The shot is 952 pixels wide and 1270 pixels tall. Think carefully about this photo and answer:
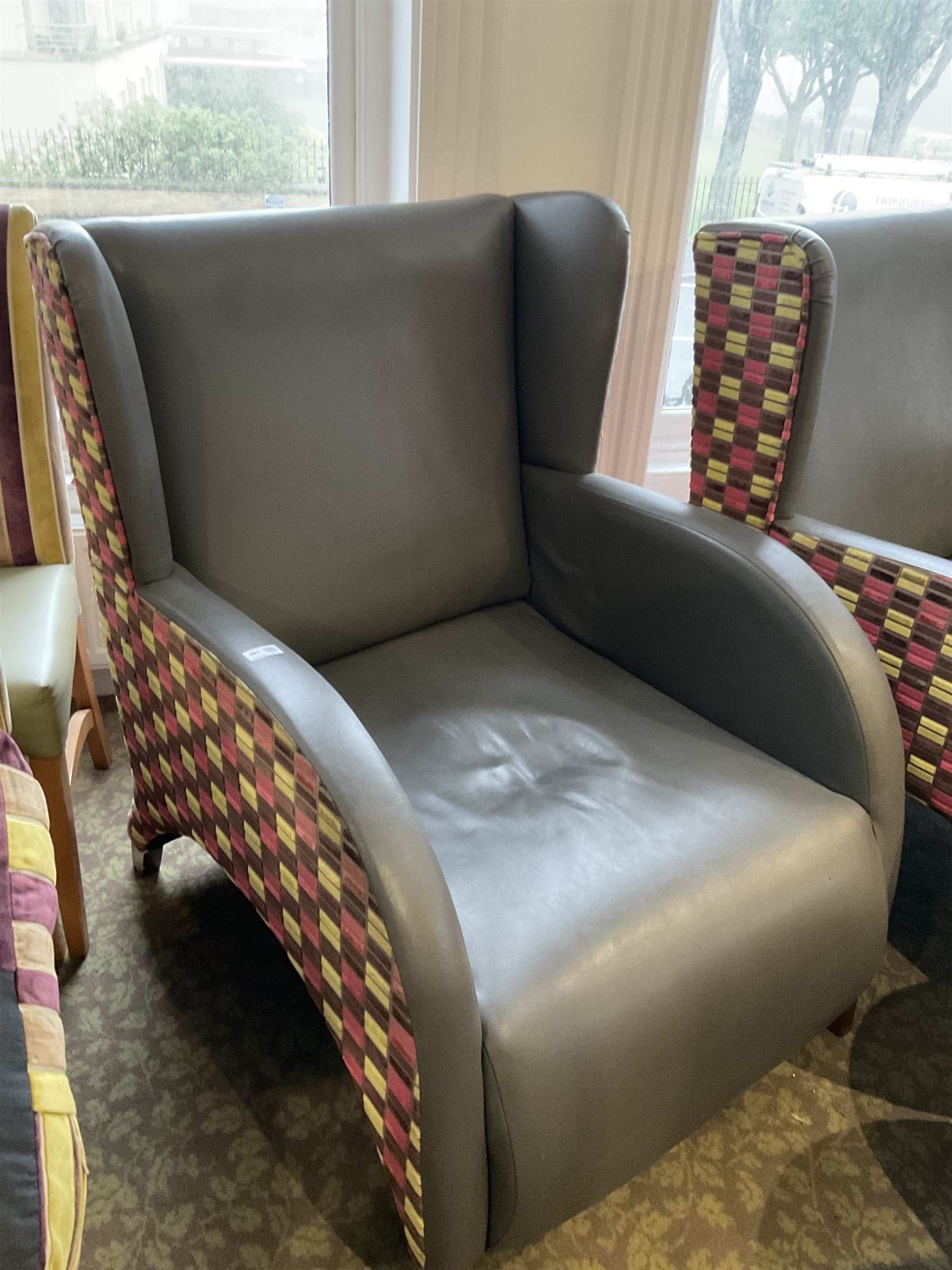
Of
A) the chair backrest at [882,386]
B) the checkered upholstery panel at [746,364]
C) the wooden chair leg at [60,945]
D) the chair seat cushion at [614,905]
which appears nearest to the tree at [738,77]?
the chair backrest at [882,386]

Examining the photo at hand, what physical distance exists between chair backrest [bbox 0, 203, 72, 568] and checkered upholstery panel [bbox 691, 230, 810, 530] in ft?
2.83

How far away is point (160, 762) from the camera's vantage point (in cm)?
120

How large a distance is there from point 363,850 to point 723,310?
2.99ft

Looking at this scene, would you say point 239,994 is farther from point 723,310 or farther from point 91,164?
point 91,164

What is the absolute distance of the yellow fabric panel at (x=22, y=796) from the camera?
2.32 feet

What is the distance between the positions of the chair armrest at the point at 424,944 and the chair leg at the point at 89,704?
2.28 ft

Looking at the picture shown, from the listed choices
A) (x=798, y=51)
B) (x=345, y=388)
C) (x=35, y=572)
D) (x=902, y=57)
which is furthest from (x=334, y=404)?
(x=902, y=57)

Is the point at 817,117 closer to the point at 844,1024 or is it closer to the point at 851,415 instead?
the point at 851,415

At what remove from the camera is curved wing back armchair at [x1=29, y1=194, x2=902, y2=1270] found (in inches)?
31.6

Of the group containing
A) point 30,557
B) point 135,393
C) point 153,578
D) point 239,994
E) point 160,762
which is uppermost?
point 135,393

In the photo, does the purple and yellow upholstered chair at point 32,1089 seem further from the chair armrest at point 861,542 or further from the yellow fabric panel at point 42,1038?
the chair armrest at point 861,542

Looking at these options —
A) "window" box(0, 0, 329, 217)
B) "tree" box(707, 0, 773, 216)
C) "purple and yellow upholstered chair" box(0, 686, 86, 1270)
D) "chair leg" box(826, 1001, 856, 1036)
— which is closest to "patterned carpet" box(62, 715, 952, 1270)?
"chair leg" box(826, 1001, 856, 1036)

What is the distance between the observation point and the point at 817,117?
1.88m

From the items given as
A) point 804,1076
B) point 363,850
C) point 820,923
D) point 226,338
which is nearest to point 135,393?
point 226,338
